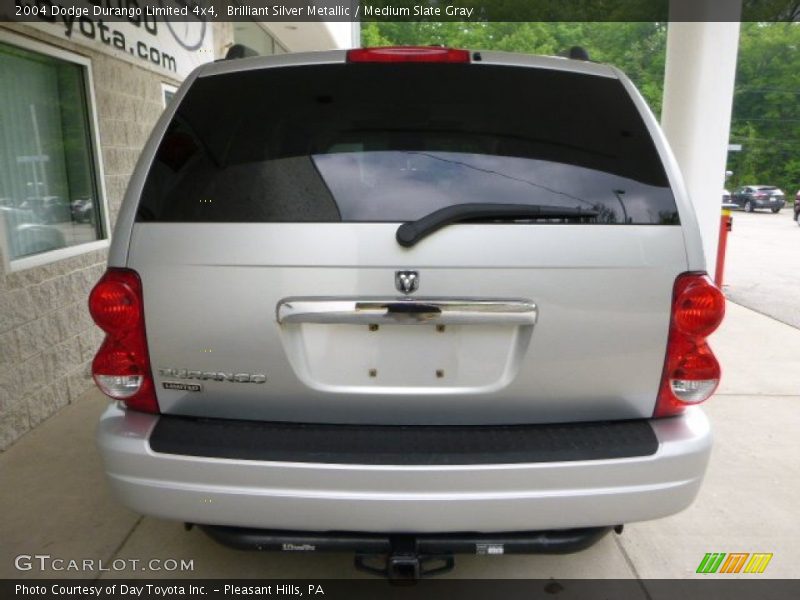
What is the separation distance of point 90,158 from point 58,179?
37 centimetres

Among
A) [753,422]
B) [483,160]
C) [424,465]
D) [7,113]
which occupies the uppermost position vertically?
[7,113]

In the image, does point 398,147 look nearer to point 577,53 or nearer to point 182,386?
point 182,386

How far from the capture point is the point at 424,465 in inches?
72.0

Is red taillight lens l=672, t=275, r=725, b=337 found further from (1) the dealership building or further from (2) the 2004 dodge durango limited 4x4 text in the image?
(1) the dealership building

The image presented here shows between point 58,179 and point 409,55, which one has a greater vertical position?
point 409,55

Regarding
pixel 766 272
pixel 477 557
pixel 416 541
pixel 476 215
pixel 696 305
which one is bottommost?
pixel 766 272

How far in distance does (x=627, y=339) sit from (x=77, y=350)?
407 centimetres

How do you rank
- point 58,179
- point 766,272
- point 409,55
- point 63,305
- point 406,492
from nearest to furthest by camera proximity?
point 406,492 < point 409,55 < point 63,305 < point 58,179 < point 766,272

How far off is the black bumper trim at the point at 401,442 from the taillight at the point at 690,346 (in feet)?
0.44

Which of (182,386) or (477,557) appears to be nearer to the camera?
(182,386)

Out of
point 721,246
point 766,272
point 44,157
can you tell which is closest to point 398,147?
point 44,157

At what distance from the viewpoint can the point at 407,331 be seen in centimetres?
191

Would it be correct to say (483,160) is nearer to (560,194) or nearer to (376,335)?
(560,194)

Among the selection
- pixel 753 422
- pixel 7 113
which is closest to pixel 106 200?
pixel 7 113
